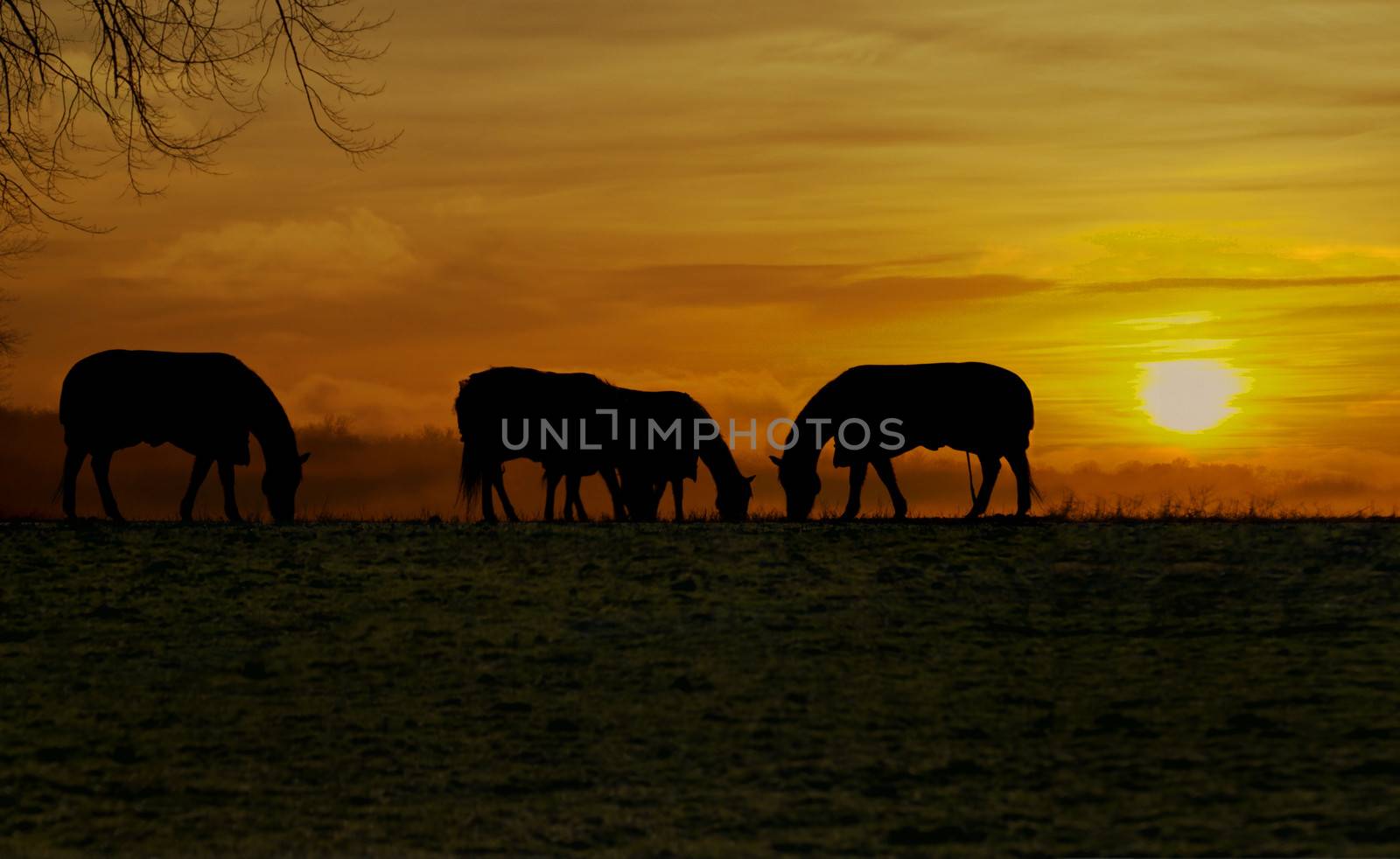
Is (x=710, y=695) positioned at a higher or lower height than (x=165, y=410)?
lower

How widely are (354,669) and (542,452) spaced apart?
1214 centimetres

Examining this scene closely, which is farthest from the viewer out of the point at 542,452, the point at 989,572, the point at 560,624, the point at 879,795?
the point at 542,452

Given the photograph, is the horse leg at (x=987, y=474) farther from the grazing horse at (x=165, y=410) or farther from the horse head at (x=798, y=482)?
the grazing horse at (x=165, y=410)

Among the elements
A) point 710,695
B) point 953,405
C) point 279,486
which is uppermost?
point 953,405

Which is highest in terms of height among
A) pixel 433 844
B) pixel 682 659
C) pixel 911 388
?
pixel 911 388

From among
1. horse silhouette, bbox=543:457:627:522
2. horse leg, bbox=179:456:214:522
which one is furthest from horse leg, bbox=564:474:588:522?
horse leg, bbox=179:456:214:522

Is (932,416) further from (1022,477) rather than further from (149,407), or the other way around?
(149,407)

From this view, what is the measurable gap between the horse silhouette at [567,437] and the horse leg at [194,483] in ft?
10.5

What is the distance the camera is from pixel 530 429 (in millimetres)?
22156

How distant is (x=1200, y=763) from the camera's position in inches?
316

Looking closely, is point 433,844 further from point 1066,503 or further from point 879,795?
point 1066,503

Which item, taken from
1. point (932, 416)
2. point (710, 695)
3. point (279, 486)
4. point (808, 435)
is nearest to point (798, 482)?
point (808, 435)

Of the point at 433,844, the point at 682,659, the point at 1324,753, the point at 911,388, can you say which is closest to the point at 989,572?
the point at 682,659

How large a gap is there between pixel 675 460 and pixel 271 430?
537 cm
